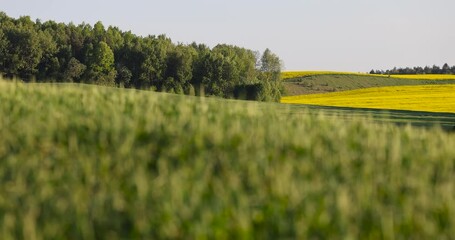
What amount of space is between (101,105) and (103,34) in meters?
96.2

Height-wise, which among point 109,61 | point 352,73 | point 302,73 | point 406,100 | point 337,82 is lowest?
point 337,82

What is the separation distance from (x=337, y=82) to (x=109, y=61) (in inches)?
1588

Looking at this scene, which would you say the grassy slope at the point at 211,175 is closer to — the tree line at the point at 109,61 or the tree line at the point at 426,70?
the tree line at the point at 109,61

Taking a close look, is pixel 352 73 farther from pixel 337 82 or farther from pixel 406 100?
pixel 406 100

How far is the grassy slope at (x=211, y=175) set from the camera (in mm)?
6980

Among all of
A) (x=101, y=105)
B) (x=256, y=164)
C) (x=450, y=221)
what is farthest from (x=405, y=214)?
(x=101, y=105)

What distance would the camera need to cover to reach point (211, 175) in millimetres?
8758

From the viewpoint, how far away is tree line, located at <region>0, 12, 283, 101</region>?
90688 mm

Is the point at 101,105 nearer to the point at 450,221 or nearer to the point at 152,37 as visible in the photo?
the point at 450,221

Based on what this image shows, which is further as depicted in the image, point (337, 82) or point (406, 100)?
point (337, 82)

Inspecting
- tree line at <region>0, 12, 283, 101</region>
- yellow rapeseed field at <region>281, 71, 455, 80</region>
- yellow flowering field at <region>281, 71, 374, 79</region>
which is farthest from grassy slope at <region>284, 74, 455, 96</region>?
tree line at <region>0, 12, 283, 101</region>

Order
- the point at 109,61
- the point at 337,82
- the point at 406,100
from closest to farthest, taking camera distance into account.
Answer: the point at 406,100, the point at 109,61, the point at 337,82

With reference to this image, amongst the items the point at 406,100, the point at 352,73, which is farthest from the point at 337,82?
the point at 406,100

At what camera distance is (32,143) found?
1030 cm
